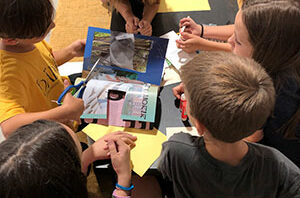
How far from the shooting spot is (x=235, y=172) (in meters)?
0.65

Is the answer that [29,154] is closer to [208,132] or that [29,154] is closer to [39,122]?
[39,122]

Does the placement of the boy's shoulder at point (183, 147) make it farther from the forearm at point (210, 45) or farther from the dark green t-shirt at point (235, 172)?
the forearm at point (210, 45)

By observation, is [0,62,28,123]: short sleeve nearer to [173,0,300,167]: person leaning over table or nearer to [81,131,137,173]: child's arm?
[81,131,137,173]: child's arm

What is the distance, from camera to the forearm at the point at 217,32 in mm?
1198

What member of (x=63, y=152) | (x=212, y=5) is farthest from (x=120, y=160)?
(x=212, y=5)

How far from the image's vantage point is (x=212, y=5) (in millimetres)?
1312

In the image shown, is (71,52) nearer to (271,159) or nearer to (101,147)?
A: (101,147)

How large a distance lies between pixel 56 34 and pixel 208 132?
1.75 m

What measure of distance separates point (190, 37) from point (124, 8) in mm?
404

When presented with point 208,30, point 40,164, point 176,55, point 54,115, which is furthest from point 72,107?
point 208,30

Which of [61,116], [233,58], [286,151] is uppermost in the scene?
[233,58]

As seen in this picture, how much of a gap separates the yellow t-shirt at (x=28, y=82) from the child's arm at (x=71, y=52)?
0.34ft

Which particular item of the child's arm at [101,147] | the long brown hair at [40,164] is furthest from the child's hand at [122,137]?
the long brown hair at [40,164]

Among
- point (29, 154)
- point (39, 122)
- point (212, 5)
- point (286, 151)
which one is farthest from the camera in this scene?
point (212, 5)
